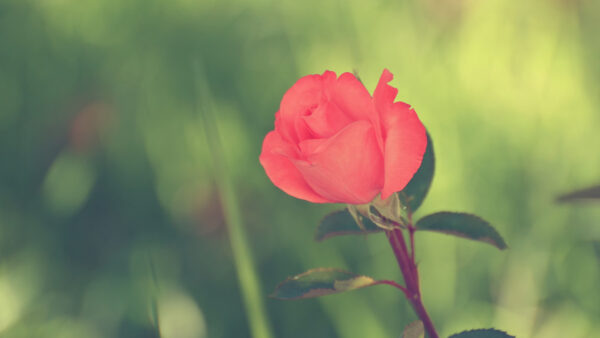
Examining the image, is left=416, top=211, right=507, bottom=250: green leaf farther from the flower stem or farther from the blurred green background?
the blurred green background

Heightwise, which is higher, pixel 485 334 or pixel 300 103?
pixel 300 103

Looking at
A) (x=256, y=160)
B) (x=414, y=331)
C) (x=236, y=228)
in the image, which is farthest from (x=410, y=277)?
(x=256, y=160)

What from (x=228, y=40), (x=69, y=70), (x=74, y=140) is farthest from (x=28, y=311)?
(x=228, y=40)

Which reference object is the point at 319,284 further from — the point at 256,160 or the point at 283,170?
the point at 256,160

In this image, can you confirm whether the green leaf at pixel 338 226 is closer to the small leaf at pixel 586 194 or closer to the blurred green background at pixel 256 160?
the small leaf at pixel 586 194

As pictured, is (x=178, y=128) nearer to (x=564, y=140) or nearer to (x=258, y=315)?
(x=258, y=315)

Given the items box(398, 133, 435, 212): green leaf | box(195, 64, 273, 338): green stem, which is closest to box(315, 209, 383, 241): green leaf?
box(398, 133, 435, 212): green leaf

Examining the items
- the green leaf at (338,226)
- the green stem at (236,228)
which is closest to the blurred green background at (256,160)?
the green stem at (236,228)
